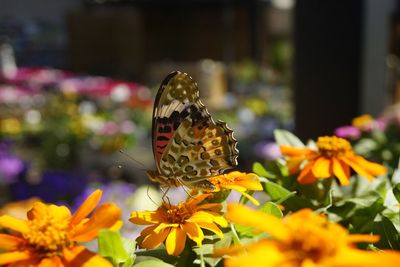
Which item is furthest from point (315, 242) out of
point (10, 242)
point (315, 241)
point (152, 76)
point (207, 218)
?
point (152, 76)

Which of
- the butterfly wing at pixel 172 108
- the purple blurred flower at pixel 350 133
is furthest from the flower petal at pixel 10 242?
the purple blurred flower at pixel 350 133

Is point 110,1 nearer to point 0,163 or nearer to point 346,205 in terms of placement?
point 0,163

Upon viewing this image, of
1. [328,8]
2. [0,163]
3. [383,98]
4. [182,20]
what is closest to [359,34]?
[328,8]

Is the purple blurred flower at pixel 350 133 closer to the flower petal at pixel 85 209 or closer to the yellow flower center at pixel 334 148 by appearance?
the yellow flower center at pixel 334 148

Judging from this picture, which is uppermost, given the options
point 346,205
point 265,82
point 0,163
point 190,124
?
point 190,124

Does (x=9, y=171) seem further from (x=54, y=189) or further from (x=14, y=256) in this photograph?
(x=14, y=256)
